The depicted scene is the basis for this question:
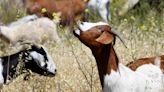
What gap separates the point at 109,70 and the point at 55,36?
461cm

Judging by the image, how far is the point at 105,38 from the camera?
541 centimetres

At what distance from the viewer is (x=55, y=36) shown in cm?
1005

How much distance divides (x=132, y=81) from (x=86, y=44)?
→ 50 cm

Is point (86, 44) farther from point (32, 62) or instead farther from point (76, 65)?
point (76, 65)

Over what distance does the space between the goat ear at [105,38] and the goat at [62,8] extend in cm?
580

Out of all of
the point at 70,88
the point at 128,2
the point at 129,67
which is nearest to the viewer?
the point at 129,67

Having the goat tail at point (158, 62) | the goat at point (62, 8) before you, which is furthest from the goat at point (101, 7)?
the goat tail at point (158, 62)

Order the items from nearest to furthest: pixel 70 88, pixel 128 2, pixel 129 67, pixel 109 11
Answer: pixel 129 67, pixel 70 88, pixel 109 11, pixel 128 2

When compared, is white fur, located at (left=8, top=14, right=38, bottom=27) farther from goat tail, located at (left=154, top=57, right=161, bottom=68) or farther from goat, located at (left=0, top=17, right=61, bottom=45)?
goat tail, located at (left=154, top=57, right=161, bottom=68)

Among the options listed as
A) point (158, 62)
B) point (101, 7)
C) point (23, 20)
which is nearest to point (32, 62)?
point (158, 62)

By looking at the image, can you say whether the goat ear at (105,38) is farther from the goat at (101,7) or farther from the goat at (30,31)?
the goat at (101,7)

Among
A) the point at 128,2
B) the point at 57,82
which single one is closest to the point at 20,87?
the point at 57,82

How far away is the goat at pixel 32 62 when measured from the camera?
7574 millimetres

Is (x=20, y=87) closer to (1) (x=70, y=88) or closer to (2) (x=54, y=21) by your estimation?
(1) (x=70, y=88)
